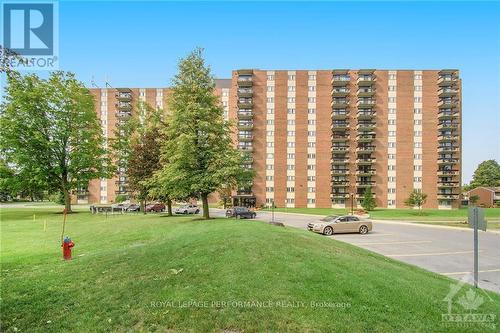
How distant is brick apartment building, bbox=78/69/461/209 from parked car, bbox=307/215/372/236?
39940mm

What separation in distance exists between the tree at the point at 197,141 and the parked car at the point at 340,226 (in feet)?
23.0

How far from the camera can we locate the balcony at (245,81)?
217 feet

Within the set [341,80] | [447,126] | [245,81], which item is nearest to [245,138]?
[245,81]

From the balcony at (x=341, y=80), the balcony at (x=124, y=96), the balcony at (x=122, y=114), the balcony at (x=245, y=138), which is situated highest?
the balcony at (x=341, y=80)

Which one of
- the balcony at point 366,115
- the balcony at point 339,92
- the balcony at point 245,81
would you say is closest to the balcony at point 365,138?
the balcony at point 366,115

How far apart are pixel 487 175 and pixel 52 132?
121805mm

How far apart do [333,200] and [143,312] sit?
6296 cm

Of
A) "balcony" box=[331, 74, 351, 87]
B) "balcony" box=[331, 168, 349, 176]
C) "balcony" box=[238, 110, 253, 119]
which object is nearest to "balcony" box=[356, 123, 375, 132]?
"balcony" box=[331, 168, 349, 176]

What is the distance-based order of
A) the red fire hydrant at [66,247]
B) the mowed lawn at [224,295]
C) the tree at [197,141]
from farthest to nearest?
the tree at [197,141] → the red fire hydrant at [66,247] → the mowed lawn at [224,295]

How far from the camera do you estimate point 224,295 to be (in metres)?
5.82

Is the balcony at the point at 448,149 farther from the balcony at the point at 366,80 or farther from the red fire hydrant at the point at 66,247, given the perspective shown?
the red fire hydrant at the point at 66,247

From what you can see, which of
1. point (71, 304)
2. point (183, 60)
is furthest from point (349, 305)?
point (183, 60)

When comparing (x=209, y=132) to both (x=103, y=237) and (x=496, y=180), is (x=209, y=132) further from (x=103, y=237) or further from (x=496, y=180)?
(x=496, y=180)

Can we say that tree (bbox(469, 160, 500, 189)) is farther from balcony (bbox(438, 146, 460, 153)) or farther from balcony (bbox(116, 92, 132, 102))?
balcony (bbox(116, 92, 132, 102))
